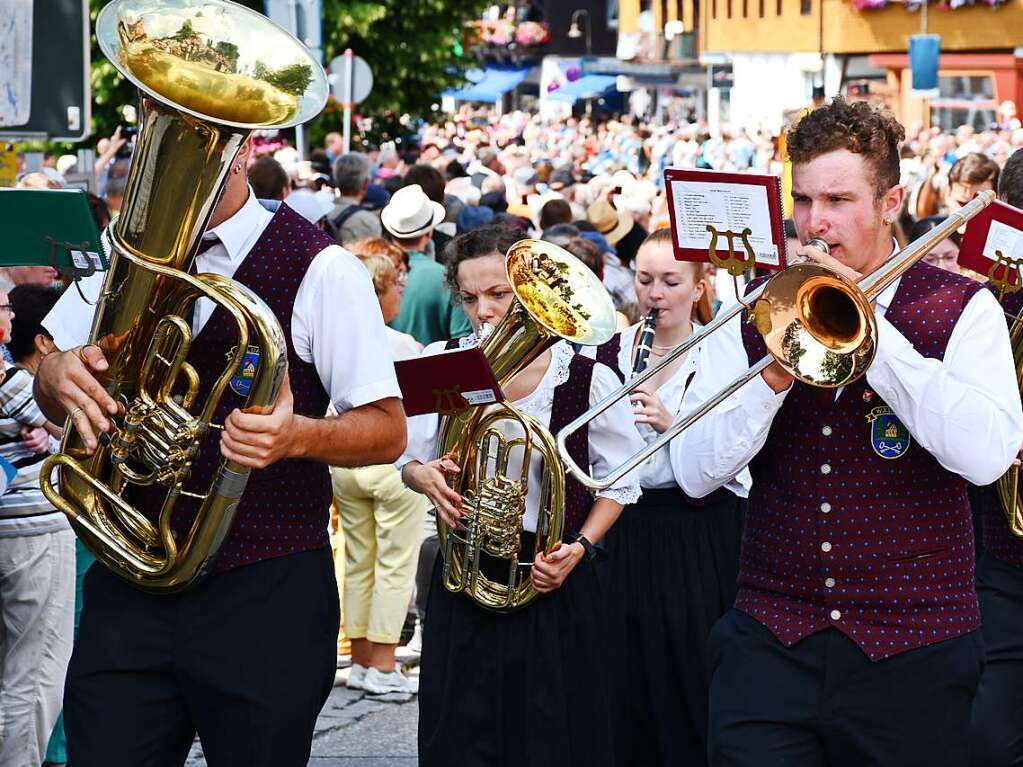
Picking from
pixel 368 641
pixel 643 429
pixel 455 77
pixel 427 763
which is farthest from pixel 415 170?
pixel 455 77

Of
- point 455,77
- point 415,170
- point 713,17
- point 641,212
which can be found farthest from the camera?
point 713,17

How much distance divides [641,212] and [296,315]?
9.36 meters

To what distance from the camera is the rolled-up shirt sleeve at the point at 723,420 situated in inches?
132

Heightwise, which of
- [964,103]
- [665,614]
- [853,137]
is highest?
[853,137]

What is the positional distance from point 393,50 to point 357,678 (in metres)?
15.8

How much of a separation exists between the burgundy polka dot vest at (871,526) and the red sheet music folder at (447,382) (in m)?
0.81

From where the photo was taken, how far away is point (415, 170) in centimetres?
1120

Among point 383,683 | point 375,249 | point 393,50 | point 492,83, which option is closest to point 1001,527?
point 383,683

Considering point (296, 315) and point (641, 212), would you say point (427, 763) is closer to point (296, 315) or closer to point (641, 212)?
point (296, 315)

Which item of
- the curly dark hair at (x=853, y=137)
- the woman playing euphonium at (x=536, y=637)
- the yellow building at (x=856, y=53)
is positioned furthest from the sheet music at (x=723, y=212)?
the yellow building at (x=856, y=53)

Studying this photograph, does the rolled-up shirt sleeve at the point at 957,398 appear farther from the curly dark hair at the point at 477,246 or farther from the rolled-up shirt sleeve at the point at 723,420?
the curly dark hair at the point at 477,246

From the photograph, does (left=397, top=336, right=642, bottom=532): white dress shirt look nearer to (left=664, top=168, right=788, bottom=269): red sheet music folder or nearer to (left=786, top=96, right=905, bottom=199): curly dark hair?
(left=664, top=168, right=788, bottom=269): red sheet music folder

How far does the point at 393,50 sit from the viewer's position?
21.7 m

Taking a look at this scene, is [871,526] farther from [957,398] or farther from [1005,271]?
[1005,271]
